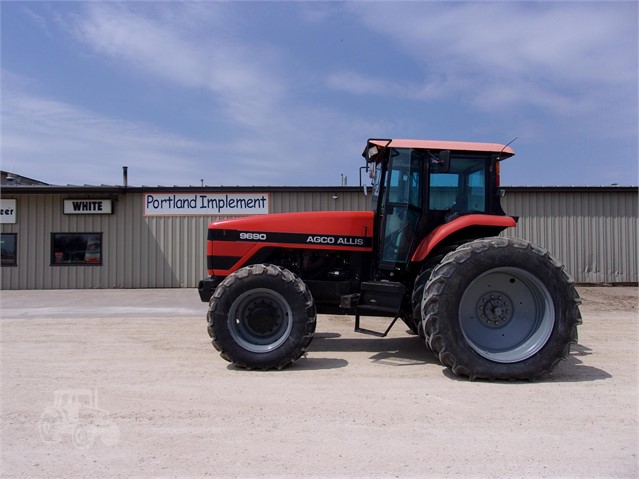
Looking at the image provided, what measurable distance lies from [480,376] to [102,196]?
1361 cm

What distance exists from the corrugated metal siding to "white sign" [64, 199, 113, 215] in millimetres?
12520

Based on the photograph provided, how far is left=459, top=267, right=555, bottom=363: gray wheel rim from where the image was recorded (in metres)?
5.23

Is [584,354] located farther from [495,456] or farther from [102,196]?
[102,196]

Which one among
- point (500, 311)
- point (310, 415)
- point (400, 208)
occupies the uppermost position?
point (400, 208)

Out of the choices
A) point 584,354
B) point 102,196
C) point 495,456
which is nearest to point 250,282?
point 495,456

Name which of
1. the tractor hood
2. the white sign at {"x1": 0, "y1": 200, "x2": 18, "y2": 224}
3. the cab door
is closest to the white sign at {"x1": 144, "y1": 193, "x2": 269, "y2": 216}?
the white sign at {"x1": 0, "y1": 200, "x2": 18, "y2": 224}

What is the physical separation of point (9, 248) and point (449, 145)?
590 inches

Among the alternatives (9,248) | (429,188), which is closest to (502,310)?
(429,188)

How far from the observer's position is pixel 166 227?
1516 cm

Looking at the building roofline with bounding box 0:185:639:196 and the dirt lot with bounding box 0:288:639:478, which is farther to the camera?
the building roofline with bounding box 0:185:639:196

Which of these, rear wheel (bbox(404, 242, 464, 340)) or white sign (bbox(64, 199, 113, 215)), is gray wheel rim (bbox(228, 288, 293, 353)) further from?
white sign (bbox(64, 199, 113, 215))

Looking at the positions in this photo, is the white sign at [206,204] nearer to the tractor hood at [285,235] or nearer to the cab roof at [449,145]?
the tractor hood at [285,235]

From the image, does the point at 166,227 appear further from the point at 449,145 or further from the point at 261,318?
the point at 449,145

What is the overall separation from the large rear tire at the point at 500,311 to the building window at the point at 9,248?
14843 mm
